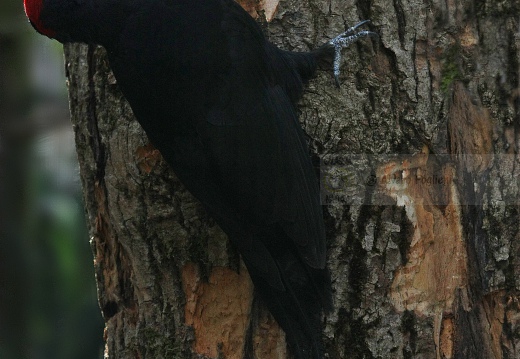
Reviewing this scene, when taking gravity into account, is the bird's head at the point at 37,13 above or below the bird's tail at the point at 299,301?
above

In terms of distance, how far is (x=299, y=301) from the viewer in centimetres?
210

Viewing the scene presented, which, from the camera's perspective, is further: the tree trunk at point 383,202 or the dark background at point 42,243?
the dark background at point 42,243

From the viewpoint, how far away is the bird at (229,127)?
2035 mm

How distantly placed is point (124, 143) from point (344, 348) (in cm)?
94

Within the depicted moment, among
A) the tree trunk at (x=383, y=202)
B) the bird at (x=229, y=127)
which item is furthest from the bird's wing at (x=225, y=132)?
the tree trunk at (x=383, y=202)

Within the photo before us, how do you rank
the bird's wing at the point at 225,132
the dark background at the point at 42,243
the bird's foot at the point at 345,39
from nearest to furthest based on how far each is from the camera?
1. the bird's wing at the point at 225,132
2. the bird's foot at the point at 345,39
3. the dark background at the point at 42,243

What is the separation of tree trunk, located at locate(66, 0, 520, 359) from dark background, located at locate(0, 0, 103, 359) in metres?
2.08

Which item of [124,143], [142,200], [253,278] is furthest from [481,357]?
[124,143]

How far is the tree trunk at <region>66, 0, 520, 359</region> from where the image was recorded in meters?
2.10

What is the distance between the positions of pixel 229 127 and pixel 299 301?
1.83ft

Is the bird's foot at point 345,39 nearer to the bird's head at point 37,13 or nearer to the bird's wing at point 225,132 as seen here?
the bird's wing at point 225,132

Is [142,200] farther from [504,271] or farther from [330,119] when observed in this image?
[504,271]

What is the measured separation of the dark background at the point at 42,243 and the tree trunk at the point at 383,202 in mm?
2080

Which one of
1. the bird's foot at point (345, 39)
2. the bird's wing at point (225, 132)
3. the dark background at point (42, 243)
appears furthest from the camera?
the dark background at point (42, 243)
